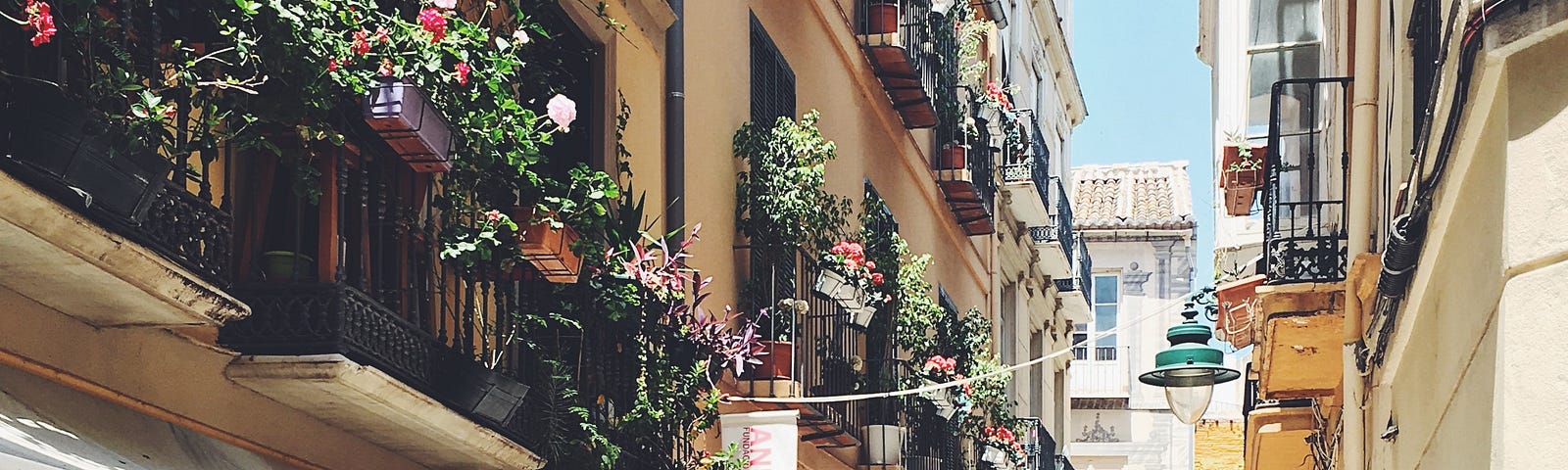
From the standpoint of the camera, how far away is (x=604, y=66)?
10633 millimetres

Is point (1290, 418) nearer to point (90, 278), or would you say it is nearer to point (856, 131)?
point (856, 131)

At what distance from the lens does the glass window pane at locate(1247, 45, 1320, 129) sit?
1486 centimetres

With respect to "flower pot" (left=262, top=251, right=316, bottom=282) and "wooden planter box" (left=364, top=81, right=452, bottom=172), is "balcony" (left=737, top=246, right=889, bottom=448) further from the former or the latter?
"flower pot" (left=262, top=251, right=316, bottom=282)

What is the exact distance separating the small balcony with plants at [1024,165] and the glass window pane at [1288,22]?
19.4 feet

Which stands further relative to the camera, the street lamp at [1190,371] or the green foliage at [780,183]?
the green foliage at [780,183]

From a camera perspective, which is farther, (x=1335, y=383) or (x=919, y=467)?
(x=919, y=467)

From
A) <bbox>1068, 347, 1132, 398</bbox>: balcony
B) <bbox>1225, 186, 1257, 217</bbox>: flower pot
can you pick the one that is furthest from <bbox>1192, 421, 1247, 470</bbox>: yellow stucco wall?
<bbox>1225, 186, 1257, 217</bbox>: flower pot

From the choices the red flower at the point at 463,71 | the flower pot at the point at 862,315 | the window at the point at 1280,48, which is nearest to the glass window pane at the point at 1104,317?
the window at the point at 1280,48

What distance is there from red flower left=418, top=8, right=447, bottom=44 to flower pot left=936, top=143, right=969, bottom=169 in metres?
13.5

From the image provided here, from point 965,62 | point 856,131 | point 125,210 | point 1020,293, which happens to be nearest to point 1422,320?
point 125,210

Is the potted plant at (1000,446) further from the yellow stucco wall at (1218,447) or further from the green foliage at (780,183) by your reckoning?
the yellow stucco wall at (1218,447)

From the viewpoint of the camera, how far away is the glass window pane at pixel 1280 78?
Answer: 14860 mm

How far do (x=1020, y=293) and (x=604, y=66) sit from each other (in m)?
16.5

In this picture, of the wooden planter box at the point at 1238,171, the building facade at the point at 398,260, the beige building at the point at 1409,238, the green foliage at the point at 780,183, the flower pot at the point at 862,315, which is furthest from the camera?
the wooden planter box at the point at 1238,171
